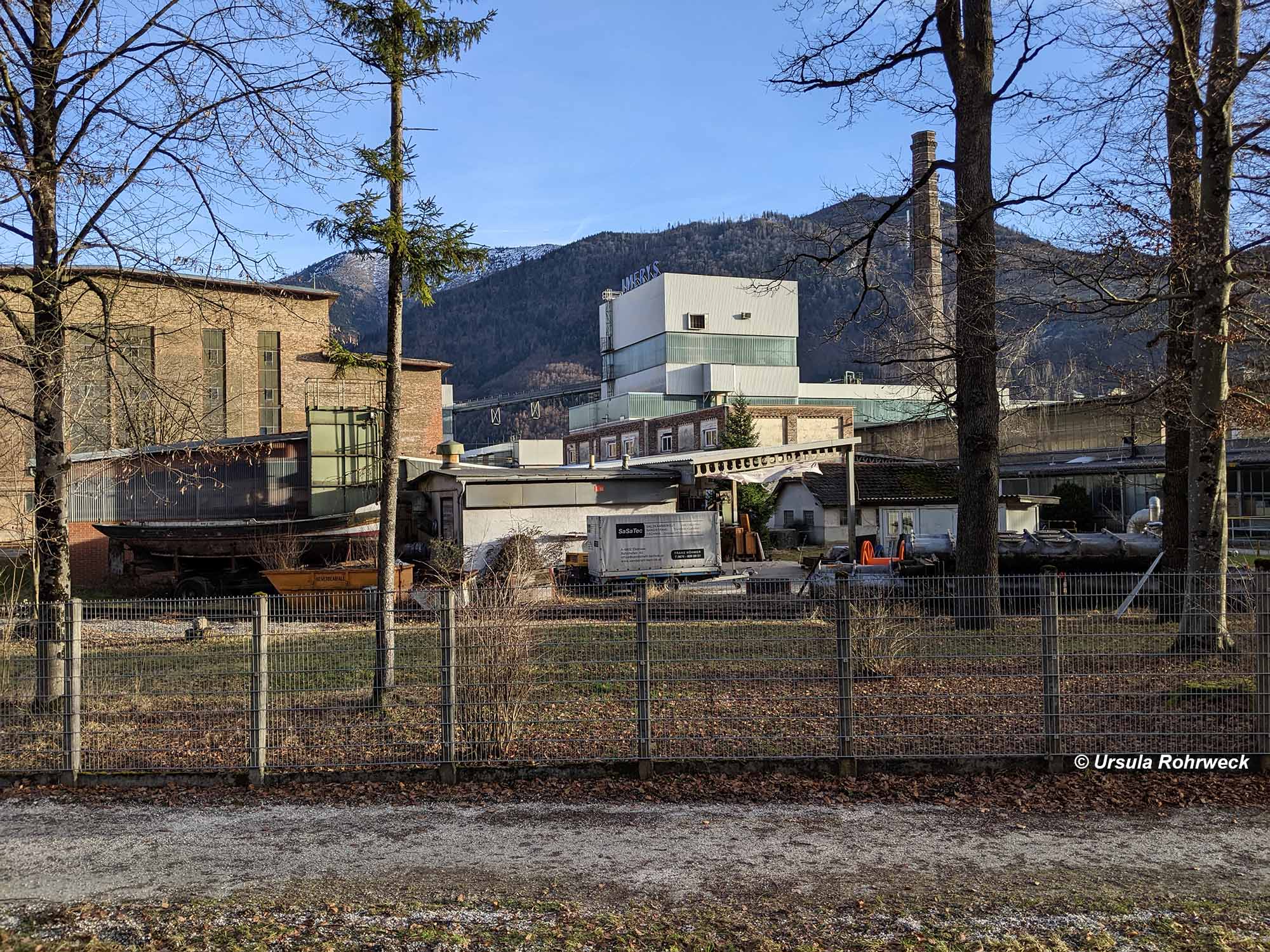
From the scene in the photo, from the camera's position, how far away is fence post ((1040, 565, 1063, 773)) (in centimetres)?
802

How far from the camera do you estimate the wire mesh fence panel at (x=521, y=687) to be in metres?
8.34

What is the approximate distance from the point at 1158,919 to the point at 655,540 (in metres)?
21.2

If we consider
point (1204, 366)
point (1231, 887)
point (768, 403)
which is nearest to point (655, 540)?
point (1204, 366)

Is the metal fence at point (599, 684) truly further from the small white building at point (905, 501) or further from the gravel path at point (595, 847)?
the small white building at point (905, 501)

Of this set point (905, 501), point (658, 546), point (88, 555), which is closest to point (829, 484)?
point (905, 501)

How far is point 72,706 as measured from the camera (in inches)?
326

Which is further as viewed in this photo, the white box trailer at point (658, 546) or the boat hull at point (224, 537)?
the boat hull at point (224, 537)

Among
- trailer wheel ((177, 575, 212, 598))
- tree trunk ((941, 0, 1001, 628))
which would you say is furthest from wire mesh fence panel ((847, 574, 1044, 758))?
trailer wheel ((177, 575, 212, 598))

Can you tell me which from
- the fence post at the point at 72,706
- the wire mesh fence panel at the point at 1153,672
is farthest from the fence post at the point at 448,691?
the wire mesh fence panel at the point at 1153,672

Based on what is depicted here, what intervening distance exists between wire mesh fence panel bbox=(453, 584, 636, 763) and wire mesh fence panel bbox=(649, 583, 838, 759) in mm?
403

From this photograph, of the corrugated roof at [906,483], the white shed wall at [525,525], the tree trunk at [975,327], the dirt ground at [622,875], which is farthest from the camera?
the corrugated roof at [906,483]

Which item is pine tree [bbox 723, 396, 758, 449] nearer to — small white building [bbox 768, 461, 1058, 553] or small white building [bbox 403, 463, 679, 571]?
small white building [bbox 768, 461, 1058, 553]

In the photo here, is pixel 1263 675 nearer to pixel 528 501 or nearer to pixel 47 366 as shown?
pixel 47 366

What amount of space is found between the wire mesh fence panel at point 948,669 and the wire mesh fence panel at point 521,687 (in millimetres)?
2101
